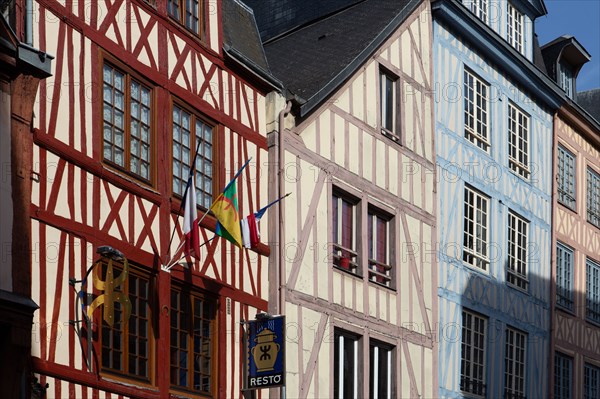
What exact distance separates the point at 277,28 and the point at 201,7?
725cm

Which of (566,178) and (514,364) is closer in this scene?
(514,364)

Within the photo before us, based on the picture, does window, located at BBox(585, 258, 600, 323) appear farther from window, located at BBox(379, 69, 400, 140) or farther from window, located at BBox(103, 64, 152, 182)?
window, located at BBox(103, 64, 152, 182)

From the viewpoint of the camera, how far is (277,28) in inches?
941

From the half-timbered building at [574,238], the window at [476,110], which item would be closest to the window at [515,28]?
the half-timbered building at [574,238]

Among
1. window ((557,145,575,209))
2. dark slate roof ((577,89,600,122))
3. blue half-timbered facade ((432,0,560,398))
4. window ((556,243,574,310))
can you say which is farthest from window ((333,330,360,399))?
dark slate roof ((577,89,600,122))

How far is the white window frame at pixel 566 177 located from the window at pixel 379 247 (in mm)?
6984

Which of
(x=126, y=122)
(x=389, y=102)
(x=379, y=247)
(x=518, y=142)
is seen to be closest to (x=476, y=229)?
(x=518, y=142)

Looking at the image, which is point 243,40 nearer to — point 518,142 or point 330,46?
point 330,46

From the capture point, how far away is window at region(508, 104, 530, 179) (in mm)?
24125

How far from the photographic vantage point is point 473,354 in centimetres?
2161

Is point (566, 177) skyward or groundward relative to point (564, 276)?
skyward

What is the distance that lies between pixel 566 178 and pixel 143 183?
13490 mm

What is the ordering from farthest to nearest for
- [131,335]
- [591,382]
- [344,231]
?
[591,382] < [344,231] < [131,335]

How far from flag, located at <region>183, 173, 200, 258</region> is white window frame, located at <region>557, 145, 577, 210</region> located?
12364mm
